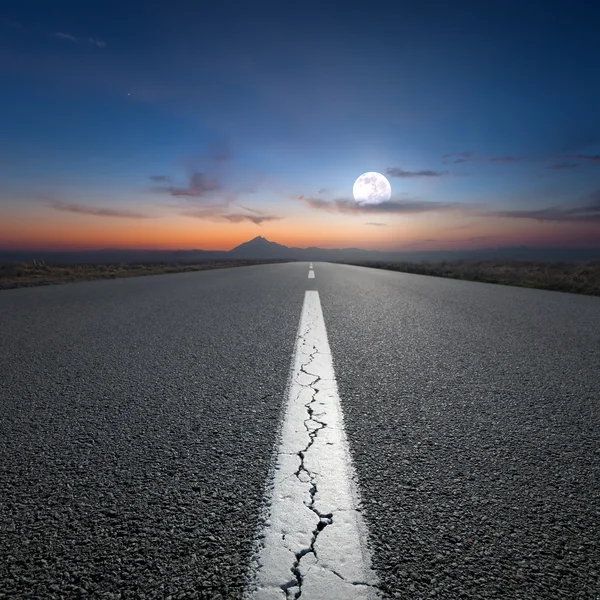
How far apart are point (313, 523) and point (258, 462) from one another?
1.50 ft

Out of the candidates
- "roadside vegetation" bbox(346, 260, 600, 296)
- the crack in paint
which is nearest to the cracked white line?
the crack in paint

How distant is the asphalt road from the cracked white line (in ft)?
0.20

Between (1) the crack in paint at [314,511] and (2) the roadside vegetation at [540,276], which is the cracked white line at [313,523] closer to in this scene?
(1) the crack in paint at [314,511]

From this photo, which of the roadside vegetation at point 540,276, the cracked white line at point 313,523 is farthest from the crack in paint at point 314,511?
the roadside vegetation at point 540,276

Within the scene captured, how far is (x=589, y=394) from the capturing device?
2.79m

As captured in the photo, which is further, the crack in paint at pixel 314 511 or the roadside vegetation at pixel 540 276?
the roadside vegetation at pixel 540 276

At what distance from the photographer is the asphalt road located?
122 cm

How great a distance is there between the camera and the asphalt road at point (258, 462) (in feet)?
3.99

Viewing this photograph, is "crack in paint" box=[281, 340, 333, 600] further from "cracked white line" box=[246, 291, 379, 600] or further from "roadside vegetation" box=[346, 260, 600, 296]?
"roadside vegetation" box=[346, 260, 600, 296]

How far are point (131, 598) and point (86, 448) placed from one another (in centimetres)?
103

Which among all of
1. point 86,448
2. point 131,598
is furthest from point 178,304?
point 131,598

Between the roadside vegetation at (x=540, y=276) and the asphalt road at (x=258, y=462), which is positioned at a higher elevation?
the roadside vegetation at (x=540, y=276)

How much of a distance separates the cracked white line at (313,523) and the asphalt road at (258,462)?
0.20 feet

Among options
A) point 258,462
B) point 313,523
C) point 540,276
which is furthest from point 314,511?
point 540,276
